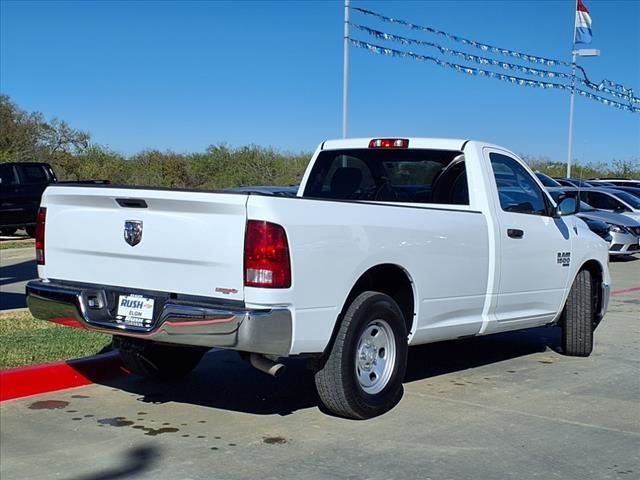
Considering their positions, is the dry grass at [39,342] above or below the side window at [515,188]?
below

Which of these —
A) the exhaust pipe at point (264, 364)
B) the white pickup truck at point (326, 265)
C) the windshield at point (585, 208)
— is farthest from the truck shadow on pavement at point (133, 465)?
the windshield at point (585, 208)

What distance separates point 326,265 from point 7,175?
64.4 ft

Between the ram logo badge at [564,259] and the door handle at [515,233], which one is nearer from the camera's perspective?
the door handle at [515,233]

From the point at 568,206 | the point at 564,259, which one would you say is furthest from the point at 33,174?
the point at 564,259

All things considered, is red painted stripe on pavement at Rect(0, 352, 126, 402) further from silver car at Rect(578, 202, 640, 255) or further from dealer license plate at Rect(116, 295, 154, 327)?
silver car at Rect(578, 202, 640, 255)

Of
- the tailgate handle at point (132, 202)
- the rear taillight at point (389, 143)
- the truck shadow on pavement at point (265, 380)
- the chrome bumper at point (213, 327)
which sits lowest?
the truck shadow on pavement at point (265, 380)

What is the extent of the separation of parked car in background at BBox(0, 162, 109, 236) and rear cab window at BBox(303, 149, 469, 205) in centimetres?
1651

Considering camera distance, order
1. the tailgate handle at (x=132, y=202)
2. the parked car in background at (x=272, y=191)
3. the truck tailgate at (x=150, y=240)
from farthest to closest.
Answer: the tailgate handle at (x=132, y=202) → the parked car in background at (x=272, y=191) → the truck tailgate at (x=150, y=240)

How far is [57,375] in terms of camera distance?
657cm

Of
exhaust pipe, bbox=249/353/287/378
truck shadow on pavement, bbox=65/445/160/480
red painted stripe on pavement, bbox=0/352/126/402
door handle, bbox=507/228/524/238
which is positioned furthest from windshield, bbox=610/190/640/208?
truck shadow on pavement, bbox=65/445/160/480

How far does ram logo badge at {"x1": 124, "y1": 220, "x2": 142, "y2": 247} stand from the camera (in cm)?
533

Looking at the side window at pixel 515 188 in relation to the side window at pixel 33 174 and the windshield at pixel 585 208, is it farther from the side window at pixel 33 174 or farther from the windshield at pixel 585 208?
the side window at pixel 33 174

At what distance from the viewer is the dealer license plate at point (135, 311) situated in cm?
524

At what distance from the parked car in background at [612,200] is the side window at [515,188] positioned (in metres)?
14.8
